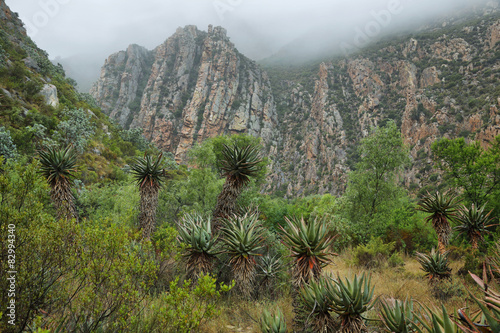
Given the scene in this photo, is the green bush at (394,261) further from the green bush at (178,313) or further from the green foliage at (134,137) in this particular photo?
the green foliage at (134,137)

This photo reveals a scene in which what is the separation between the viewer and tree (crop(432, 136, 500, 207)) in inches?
572

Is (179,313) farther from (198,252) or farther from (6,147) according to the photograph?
(6,147)

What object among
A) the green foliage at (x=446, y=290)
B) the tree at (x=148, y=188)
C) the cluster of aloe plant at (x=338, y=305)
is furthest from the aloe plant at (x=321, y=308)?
the tree at (x=148, y=188)

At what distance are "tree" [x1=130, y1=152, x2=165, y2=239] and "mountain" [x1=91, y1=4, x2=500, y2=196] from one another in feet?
154

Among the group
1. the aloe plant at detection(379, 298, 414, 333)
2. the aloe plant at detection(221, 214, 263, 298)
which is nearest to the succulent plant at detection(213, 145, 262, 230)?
the aloe plant at detection(221, 214, 263, 298)

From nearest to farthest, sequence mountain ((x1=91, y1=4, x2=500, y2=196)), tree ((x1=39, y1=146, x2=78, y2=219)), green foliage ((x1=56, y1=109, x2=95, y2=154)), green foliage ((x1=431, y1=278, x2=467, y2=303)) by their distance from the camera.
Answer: green foliage ((x1=431, y1=278, x2=467, y2=303)), tree ((x1=39, y1=146, x2=78, y2=219)), green foliage ((x1=56, y1=109, x2=95, y2=154)), mountain ((x1=91, y1=4, x2=500, y2=196))

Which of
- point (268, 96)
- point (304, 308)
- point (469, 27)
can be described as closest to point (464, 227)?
point (304, 308)

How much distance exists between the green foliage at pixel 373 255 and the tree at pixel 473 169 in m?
7.55

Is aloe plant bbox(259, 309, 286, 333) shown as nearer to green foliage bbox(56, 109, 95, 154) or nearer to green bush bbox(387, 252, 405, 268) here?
green bush bbox(387, 252, 405, 268)

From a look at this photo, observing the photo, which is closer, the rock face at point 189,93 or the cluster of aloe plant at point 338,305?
the cluster of aloe plant at point 338,305

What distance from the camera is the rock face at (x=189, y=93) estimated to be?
8325 cm

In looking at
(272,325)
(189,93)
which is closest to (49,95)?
(272,325)

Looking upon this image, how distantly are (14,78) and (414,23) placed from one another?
12914 centimetres

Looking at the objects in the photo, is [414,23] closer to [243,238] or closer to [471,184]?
[471,184]
